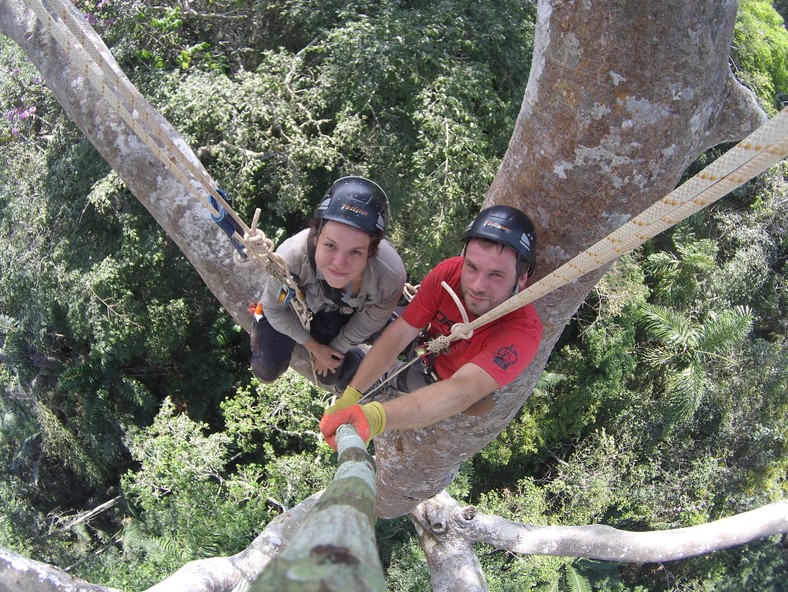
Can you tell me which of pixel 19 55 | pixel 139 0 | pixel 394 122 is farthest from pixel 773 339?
pixel 19 55

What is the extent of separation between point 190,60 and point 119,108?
172 inches

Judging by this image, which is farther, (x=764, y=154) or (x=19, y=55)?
(x=19, y=55)

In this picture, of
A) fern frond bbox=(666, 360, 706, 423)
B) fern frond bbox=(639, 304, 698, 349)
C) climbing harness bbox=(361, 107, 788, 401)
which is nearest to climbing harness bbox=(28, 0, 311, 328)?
climbing harness bbox=(361, 107, 788, 401)

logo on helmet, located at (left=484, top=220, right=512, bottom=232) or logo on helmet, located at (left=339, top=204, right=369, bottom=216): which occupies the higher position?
logo on helmet, located at (left=339, top=204, right=369, bottom=216)

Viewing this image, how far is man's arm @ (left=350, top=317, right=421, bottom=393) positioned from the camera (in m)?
2.09

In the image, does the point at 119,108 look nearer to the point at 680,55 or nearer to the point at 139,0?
the point at 680,55

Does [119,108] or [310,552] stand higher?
[119,108]

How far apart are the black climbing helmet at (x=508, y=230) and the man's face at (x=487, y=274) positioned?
0.10ft

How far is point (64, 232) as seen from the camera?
570 centimetres

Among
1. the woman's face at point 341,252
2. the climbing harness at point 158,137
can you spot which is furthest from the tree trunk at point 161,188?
the woman's face at point 341,252

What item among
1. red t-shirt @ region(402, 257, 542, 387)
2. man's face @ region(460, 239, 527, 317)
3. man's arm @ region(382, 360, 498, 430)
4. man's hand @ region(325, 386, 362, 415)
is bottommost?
man's hand @ region(325, 386, 362, 415)

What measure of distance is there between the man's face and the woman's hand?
75cm

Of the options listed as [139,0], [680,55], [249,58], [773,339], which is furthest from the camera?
[773,339]

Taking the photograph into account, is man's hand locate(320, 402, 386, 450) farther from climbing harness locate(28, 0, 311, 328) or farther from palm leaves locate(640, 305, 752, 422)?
palm leaves locate(640, 305, 752, 422)
